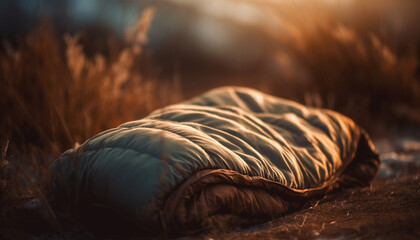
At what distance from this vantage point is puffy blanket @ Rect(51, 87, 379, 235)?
106 centimetres

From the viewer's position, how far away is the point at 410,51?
3.45 m

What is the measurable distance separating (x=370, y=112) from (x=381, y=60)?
18.3 inches

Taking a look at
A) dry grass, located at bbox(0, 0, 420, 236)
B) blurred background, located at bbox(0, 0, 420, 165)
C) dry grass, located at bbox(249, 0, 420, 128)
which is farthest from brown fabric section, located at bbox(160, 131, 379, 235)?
dry grass, located at bbox(249, 0, 420, 128)

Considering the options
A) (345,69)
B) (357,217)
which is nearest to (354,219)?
(357,217)

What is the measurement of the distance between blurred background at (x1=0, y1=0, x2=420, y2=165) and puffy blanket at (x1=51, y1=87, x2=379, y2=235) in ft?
1.09

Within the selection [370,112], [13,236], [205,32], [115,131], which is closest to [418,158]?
[370,112]

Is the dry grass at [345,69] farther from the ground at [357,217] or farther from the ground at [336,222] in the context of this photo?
the ground at [336,222]

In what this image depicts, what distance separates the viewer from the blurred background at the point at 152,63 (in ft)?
6.95

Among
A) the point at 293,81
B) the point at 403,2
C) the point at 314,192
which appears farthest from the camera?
the point at 403,2

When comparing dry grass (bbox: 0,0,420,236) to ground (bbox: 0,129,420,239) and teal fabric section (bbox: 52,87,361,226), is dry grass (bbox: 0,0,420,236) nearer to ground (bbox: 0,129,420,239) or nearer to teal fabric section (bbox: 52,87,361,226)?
ground (bbox: 0,129,420,239)

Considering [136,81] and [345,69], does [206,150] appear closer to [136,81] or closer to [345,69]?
[136,81]

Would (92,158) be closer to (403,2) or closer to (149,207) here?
(149,207)

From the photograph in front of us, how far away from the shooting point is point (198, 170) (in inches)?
44.0

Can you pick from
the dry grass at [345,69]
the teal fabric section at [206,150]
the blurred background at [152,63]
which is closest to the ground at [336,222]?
the teal fabric section at [206,150]
